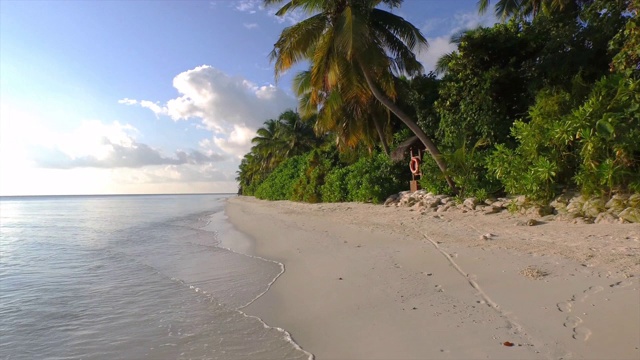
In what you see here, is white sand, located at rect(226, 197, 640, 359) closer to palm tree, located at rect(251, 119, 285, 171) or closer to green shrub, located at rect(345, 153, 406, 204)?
green shrub, located at rect(345, 153, 406, 204)

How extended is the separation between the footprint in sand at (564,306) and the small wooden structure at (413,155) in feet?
32.4

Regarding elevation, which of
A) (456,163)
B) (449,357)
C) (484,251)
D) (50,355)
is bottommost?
(50,355)

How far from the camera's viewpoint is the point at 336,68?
39.9ft

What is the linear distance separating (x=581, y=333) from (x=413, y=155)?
37.0ft

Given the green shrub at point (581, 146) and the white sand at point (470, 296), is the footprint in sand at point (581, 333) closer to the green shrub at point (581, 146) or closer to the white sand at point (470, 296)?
the white sand at point (470, 296)

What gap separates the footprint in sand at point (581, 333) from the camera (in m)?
2.59

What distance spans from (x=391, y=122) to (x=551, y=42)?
7821 millimetres

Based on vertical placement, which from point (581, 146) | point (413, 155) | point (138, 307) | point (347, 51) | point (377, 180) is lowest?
point (138, 307)

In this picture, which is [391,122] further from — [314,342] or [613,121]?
[314,342]

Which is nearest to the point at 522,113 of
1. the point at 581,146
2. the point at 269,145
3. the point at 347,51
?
the point at 581,146

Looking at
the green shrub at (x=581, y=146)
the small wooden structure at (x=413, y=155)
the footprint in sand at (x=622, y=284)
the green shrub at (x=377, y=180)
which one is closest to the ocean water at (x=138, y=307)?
the footprint in sand at (x=622, y=284)

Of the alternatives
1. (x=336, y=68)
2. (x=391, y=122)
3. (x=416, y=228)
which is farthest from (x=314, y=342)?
(x=391, y=122)

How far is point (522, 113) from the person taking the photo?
998cm

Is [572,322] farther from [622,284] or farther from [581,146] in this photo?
[581,146]
